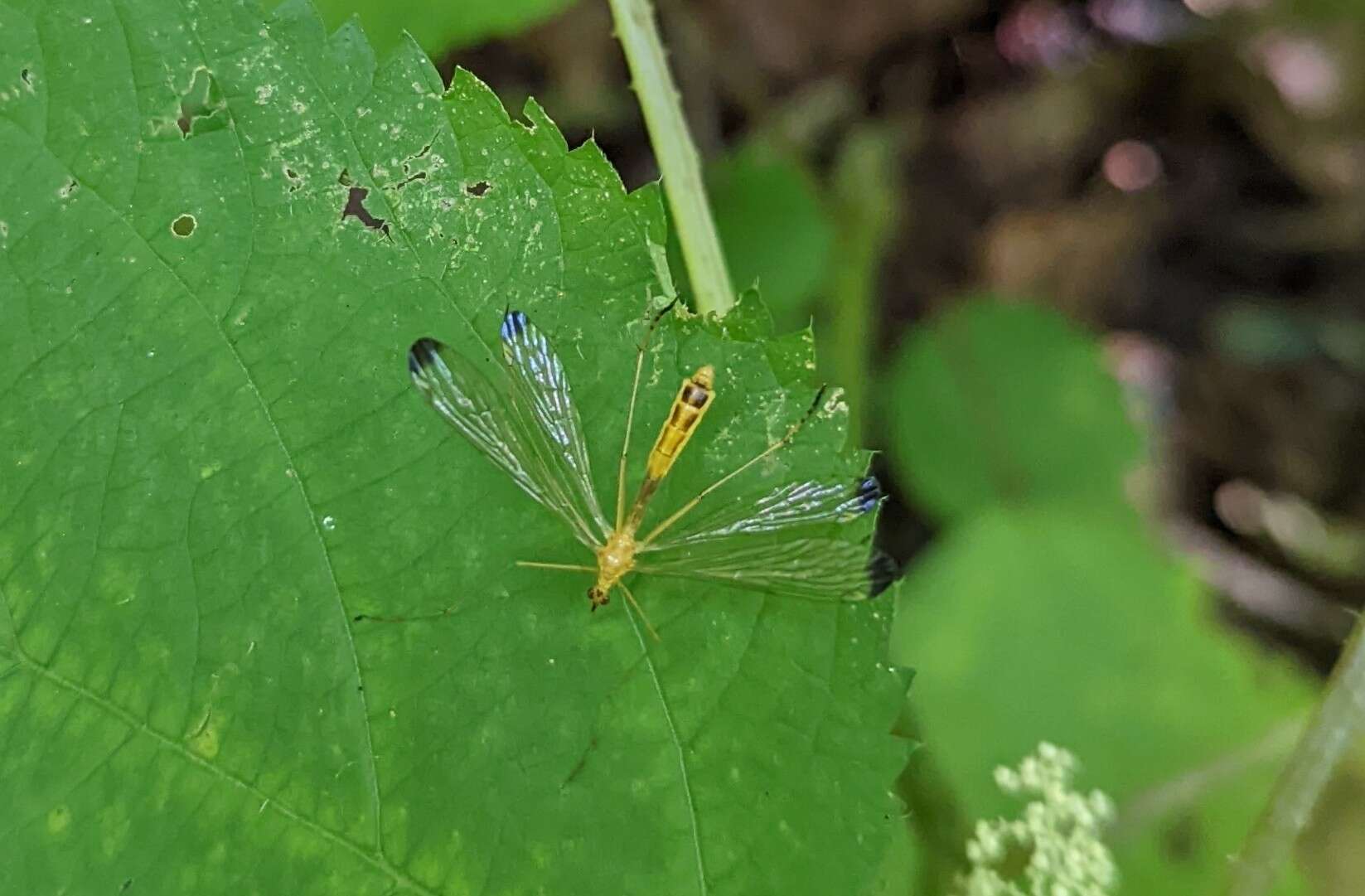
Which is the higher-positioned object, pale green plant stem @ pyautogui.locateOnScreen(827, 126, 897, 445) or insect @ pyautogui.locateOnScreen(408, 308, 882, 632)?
insect @ pyautogui.locateOnScreen(408, 308, 882, 632)

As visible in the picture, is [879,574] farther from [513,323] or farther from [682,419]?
[513,323]

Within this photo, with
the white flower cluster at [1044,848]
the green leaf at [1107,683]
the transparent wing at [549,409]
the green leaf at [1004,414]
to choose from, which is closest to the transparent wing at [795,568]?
the transparent wing at [549,409]

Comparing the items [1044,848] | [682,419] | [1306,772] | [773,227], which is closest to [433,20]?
[682,419]

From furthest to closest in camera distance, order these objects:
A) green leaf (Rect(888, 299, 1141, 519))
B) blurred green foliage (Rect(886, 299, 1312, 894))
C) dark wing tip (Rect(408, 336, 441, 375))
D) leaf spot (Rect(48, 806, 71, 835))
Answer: green leaf (Rect(888, 299, 1141, 519)) → blurred green foliage (Rect(886, 299, 1312, 894)) → dark wing tip (Rect(408, 336, 441, 375)) → leaf spot (Rect(48, 806, 71, 835))

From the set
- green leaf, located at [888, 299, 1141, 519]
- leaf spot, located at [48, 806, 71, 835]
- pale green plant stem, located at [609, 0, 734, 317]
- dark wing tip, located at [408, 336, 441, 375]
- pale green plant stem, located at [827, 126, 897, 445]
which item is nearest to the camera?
leaf spot, located at [48, 806, 71, 835]

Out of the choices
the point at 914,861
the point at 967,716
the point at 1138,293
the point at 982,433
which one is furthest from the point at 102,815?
the point at 1138,293

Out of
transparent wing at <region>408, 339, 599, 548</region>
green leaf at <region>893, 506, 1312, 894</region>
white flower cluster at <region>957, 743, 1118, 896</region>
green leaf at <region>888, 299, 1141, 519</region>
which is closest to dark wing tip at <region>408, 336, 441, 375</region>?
transparent wing at <region>408, 339, 599, 548</region>

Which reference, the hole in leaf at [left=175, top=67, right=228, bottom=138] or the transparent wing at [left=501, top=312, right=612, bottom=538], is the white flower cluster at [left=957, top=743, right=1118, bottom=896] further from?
the hole in leaf at [left=175, top=67, right=228, bottom=138]

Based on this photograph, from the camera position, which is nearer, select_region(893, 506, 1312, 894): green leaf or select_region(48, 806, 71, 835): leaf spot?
select_region(48, 806, 71, 835): leaf spot
